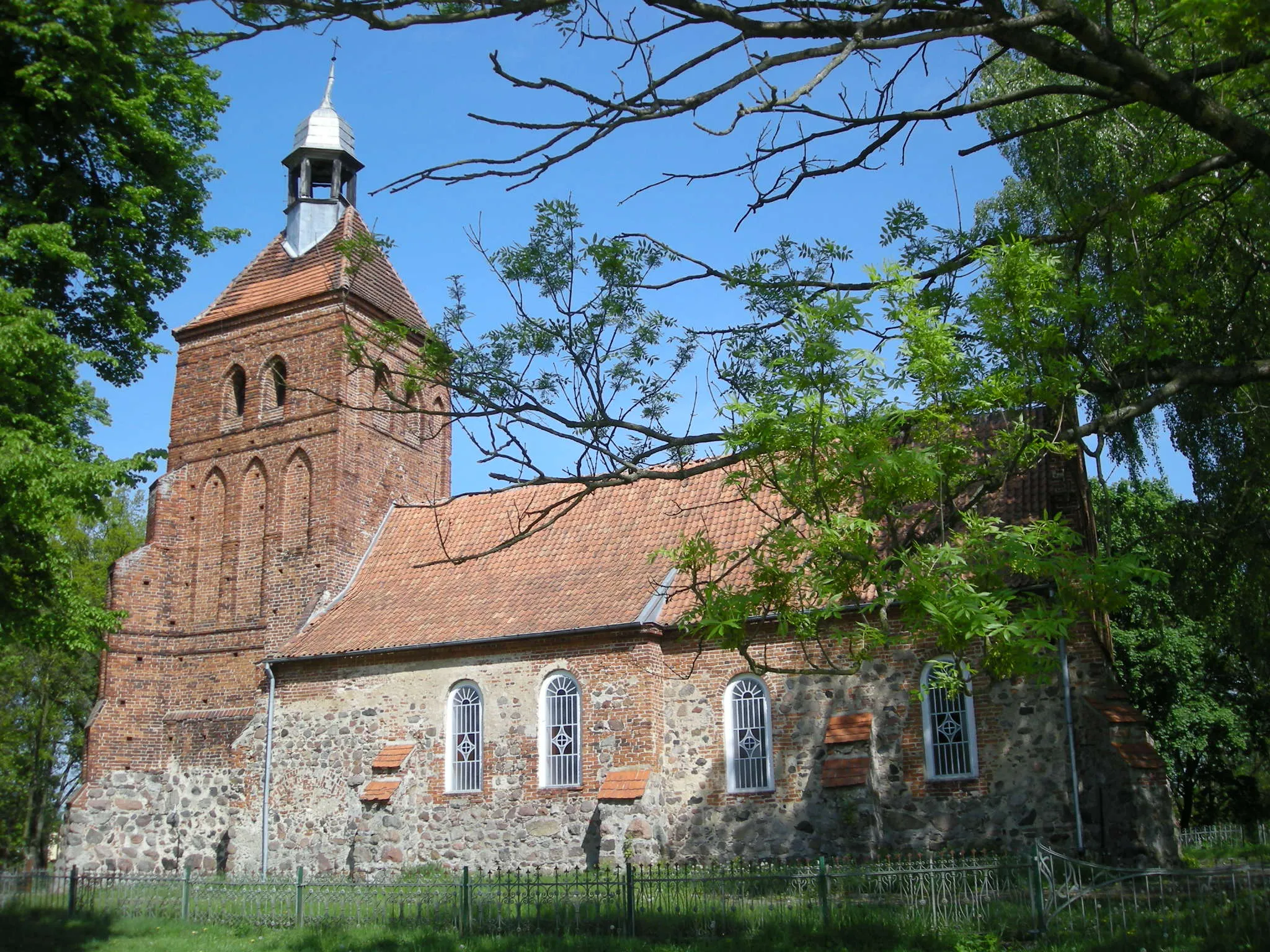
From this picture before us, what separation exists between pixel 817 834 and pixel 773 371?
10.5 m

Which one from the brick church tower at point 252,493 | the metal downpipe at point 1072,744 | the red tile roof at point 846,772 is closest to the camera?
the metal downpipe at point 1072,744

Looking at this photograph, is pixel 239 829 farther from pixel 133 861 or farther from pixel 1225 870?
pixel 1225 870

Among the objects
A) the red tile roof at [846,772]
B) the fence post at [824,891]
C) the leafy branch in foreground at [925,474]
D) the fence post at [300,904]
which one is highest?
the leafy branch in foreground at [925,474]

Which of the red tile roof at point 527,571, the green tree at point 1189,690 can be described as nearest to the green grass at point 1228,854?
the green tree at point 1189,690

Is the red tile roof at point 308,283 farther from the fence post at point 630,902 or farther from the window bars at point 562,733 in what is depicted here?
the fence post at point 630,902

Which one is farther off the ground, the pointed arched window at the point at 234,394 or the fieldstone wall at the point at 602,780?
the pointed arched window at the point at 234,394

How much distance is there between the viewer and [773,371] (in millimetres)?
7980

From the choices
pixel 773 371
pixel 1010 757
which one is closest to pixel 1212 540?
pixel 1010 757

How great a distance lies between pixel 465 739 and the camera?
19266 mm

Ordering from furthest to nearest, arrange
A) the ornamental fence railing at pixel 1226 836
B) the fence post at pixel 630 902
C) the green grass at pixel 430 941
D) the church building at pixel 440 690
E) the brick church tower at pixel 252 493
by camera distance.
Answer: the ornamental fence railing at pixel 1226 836 < the brick church tower at pixel 252 493 < the church building at pixel 440 690 < the fence post at pixel 630 902 < the green grass at pixel 430 941

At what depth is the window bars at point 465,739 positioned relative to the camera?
1903 cm

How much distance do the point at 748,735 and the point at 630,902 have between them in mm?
5163

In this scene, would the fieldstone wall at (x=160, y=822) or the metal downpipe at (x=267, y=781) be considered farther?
the fieldstone wall at (x=160, y=822)

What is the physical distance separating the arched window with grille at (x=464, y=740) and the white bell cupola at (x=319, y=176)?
12551 mm
